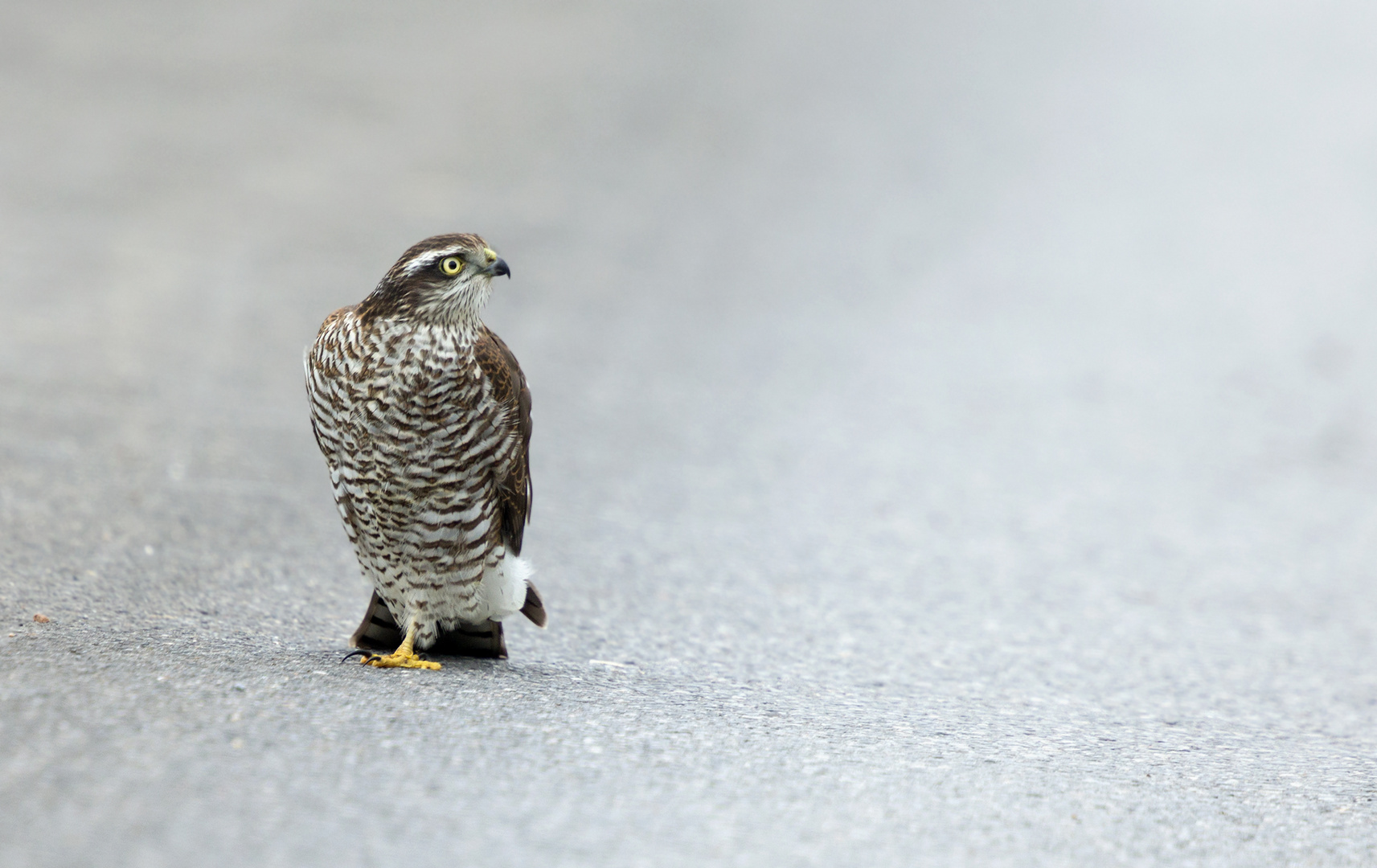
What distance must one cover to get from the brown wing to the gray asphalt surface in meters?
0.49

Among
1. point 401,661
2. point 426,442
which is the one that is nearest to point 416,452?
point 426,442

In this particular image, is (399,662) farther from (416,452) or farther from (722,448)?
(722,448)

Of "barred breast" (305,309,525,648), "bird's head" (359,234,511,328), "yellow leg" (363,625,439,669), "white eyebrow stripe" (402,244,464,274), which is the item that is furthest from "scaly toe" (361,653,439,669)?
"white eyebrow stripe" (402,244,464,274)

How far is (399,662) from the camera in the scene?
3.92 m

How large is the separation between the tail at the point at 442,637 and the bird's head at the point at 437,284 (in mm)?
965

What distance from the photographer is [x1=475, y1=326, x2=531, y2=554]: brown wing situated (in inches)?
150

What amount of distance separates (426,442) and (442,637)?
0.82 metres

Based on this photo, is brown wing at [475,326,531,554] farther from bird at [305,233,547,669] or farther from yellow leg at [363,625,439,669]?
yellow leg at [363,625,439,669]

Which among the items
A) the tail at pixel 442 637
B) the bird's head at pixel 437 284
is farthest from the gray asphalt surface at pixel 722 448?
the bird's head at pixel 437 284

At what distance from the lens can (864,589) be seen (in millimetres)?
5848

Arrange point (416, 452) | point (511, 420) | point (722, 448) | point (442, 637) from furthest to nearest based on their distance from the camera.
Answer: point (722, 448) < point (442, 637) < point (511, 420) < point (416, 452)

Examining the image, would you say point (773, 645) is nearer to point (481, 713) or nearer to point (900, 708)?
point (900, 708)

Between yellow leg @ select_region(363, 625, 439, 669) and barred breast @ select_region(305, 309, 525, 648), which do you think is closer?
barred breast @ select_region(305, 309, 525, 648)

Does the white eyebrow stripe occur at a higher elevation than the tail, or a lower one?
higher
